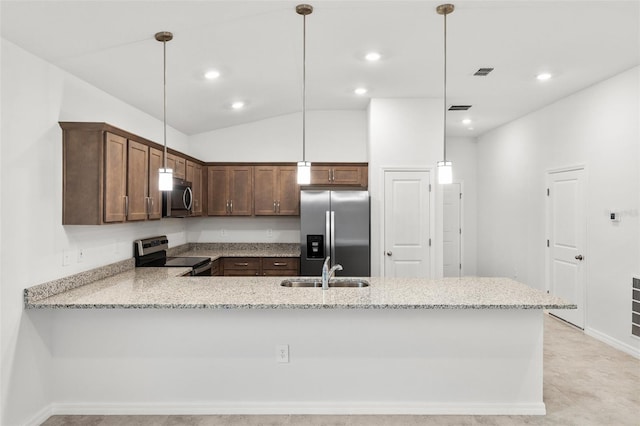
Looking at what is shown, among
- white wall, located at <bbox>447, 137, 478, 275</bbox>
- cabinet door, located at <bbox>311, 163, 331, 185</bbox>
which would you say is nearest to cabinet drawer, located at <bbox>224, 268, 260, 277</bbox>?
cabinet door, located at <bbox>311, 163, 331, 185</bbox>

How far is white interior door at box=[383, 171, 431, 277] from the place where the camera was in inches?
205

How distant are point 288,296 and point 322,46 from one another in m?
2.16

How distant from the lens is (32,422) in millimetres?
2678

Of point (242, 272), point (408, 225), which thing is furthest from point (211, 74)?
point (408, 225)

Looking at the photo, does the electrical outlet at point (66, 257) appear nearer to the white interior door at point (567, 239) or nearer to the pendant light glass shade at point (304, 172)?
the pendant light glass shade at point (304, 172)

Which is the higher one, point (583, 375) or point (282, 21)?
point (282, 21)

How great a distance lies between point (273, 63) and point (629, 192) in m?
3.71

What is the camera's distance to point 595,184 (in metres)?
4.51

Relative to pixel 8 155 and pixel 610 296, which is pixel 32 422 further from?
pixel 610 296

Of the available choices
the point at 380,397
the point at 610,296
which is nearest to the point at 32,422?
the point at 380,397

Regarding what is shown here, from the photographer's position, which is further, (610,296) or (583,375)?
(610,296)

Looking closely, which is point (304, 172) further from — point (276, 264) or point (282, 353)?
point (276, 264)

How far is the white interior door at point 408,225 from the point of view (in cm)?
520

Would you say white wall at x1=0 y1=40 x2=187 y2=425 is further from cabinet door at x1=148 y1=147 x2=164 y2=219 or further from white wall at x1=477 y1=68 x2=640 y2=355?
white wall at x1=477 y1=68 x2=640 y2=355
